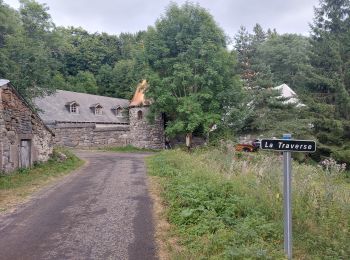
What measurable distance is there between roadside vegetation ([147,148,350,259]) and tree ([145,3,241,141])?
15.6 m

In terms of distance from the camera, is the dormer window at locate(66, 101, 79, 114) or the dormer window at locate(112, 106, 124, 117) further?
the dormer window at locate(112, 106, 124, 117)

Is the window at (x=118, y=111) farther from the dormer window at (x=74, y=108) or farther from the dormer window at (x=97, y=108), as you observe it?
the dormer window at (x=74, y=108)

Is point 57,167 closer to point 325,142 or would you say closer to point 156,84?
point 156,84

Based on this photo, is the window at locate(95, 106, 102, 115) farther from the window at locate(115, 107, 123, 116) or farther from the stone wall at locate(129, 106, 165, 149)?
the stone wall at locate(129, 106, 165, 149)

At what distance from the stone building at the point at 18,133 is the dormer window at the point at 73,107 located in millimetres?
19208

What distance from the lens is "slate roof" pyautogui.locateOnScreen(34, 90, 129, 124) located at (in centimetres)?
3366

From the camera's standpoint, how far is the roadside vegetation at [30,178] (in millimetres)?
10164

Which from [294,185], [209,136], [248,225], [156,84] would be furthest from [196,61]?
[248,225]

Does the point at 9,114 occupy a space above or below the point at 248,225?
above

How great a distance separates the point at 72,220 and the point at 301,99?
22.6 metres

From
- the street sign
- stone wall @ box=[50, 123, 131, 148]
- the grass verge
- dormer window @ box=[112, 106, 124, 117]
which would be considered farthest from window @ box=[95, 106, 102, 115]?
the street sign

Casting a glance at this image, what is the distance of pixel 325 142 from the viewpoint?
82.8 ft

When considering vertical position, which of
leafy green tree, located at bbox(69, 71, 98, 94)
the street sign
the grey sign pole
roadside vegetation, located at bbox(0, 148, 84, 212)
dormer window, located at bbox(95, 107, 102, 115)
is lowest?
roadside vegetation, located at bbox(0, 148, 84, 212)

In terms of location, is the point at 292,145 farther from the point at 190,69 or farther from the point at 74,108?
the point at 74,108
